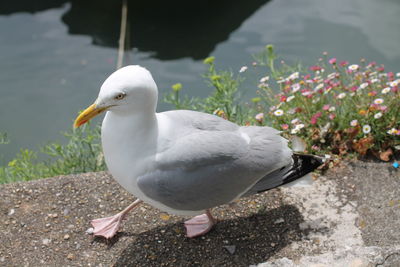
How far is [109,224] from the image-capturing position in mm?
2902

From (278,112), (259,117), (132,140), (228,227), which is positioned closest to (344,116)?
(278,112)

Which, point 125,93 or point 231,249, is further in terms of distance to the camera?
point 231,249

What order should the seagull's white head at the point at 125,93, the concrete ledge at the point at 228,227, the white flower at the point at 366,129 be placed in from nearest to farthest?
the seagull's white head at the point at 125,93 → the concrete ledge at the point at 228,227 → the white flower at the point at 366,129

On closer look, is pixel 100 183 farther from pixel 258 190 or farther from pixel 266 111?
pixel 266 111

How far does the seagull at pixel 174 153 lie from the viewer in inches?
93.9

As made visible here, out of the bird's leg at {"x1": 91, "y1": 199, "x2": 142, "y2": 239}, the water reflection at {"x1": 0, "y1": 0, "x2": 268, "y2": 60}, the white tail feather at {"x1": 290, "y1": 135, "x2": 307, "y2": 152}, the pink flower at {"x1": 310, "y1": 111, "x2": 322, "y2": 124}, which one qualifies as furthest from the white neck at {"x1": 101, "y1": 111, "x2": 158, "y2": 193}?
the water reflection at {"x1": 0, "y1": 0, "x2": 268, "y2": 60}

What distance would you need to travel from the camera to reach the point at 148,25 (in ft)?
22.2

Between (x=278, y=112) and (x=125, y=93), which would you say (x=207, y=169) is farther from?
(x=278, y=112)

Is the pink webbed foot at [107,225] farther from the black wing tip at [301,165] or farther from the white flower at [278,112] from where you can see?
the white flower at [278,112]

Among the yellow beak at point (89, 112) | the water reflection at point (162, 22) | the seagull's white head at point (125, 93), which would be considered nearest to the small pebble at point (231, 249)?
the seagull's white head at point (125, 93)

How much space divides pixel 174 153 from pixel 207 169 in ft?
0.61

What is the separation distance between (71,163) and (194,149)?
1.59 m

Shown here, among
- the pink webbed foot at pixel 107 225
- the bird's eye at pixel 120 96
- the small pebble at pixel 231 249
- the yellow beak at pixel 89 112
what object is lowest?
the pink webbed foot at pixel 107 225

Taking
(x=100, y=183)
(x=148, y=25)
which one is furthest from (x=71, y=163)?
(x=148, y=25)
